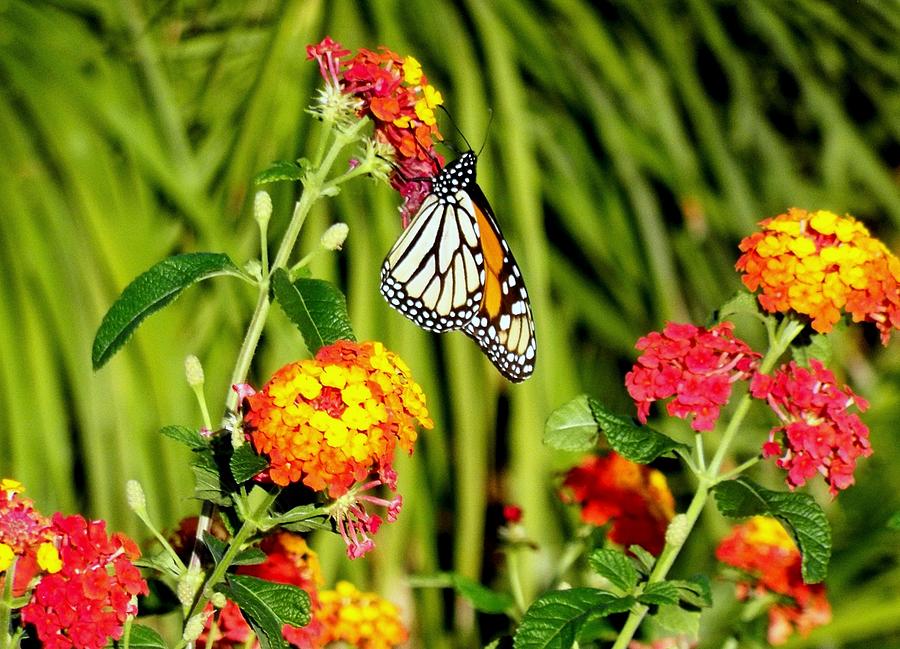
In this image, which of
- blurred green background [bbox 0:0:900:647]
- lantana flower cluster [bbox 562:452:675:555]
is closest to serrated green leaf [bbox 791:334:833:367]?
lantana flower cluster [bbox 562:452:675:555]

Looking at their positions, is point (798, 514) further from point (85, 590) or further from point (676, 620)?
point (85, 590)

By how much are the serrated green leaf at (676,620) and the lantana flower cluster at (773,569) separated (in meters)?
0.20

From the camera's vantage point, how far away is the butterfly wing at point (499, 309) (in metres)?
1.16

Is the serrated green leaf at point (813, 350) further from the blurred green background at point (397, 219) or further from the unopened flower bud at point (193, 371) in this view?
the blurred green background at point (397, 219)

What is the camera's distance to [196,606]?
633 mm

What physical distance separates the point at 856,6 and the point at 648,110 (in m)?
0.54

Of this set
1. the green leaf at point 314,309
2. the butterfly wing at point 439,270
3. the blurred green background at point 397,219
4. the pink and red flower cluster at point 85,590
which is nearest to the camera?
the pink and red flower cluster at point 85,590

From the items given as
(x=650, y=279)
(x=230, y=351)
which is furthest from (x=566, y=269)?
(x=230, y=351)

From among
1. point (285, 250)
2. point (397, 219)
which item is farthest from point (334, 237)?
point (397, 219)

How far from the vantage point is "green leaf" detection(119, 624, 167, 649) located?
25.4 inches

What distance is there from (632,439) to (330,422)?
0.24 metres

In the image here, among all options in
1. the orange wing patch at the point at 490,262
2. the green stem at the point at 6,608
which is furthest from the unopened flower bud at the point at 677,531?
the orange wing patch at the point at 490,262

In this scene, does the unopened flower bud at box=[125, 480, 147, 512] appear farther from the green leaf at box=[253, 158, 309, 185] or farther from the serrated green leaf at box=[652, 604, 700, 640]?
the serrated green leaf at box=[652, 604, 700, 640]

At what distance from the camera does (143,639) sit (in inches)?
25.7
